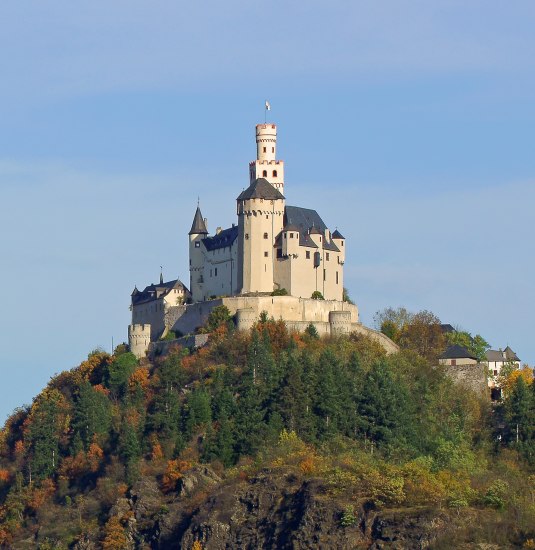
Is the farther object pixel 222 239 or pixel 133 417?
pixel 222 239

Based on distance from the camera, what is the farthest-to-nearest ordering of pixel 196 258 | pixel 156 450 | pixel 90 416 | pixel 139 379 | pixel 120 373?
pixel 196 258
pixel 120 373
pixel 139 379
pixel 90 416
pixel 156 450

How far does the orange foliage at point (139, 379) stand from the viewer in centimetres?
12716

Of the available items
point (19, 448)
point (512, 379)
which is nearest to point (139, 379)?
point (19, 448)

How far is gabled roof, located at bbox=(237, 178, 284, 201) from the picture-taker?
133m

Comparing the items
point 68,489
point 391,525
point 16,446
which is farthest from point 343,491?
point 16,446

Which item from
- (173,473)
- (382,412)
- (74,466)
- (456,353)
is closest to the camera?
(173,473)

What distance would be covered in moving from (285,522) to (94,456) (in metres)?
15.9

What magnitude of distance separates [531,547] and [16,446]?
39.6 m

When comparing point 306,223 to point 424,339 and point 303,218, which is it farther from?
point 424,339

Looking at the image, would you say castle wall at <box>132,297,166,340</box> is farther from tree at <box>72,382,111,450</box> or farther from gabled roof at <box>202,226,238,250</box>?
tree at <box>72,382,111,450</box>

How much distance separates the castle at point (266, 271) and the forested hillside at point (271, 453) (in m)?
2.03

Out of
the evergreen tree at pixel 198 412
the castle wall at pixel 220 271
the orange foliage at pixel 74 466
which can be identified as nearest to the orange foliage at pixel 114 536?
the evergreen tree at pixel 198 412

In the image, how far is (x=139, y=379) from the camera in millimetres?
128000

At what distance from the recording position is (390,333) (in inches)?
5359
